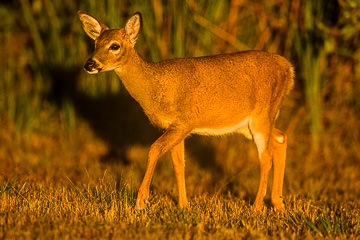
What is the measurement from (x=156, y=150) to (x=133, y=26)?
4.33 ft

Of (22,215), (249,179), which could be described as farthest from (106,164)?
(22,215)

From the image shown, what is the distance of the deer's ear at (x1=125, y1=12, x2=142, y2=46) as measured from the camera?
19.4ft

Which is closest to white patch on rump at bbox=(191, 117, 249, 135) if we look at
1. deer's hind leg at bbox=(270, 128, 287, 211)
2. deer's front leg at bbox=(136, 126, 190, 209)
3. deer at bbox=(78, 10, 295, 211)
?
deer at bbox=(78, 10, 295, 211)

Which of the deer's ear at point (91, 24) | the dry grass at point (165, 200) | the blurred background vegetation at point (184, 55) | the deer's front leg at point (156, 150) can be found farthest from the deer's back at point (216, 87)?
the blurred background vegetation at point (184, 55)

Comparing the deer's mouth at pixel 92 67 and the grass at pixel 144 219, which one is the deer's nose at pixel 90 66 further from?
the grass at pixel 144 219

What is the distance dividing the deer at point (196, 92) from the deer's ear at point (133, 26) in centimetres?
1

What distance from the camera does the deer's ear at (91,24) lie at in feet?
19.9

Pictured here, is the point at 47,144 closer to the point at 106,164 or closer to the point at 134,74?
the point at 106,164

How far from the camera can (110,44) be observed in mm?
5703

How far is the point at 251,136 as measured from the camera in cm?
674

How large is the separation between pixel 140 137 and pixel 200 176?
2.22 meters

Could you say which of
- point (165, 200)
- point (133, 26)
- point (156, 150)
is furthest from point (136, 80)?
point (165, 200)

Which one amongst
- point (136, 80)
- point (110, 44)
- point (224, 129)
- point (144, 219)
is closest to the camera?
point (144, 219)

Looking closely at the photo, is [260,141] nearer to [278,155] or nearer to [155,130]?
[278,155]
